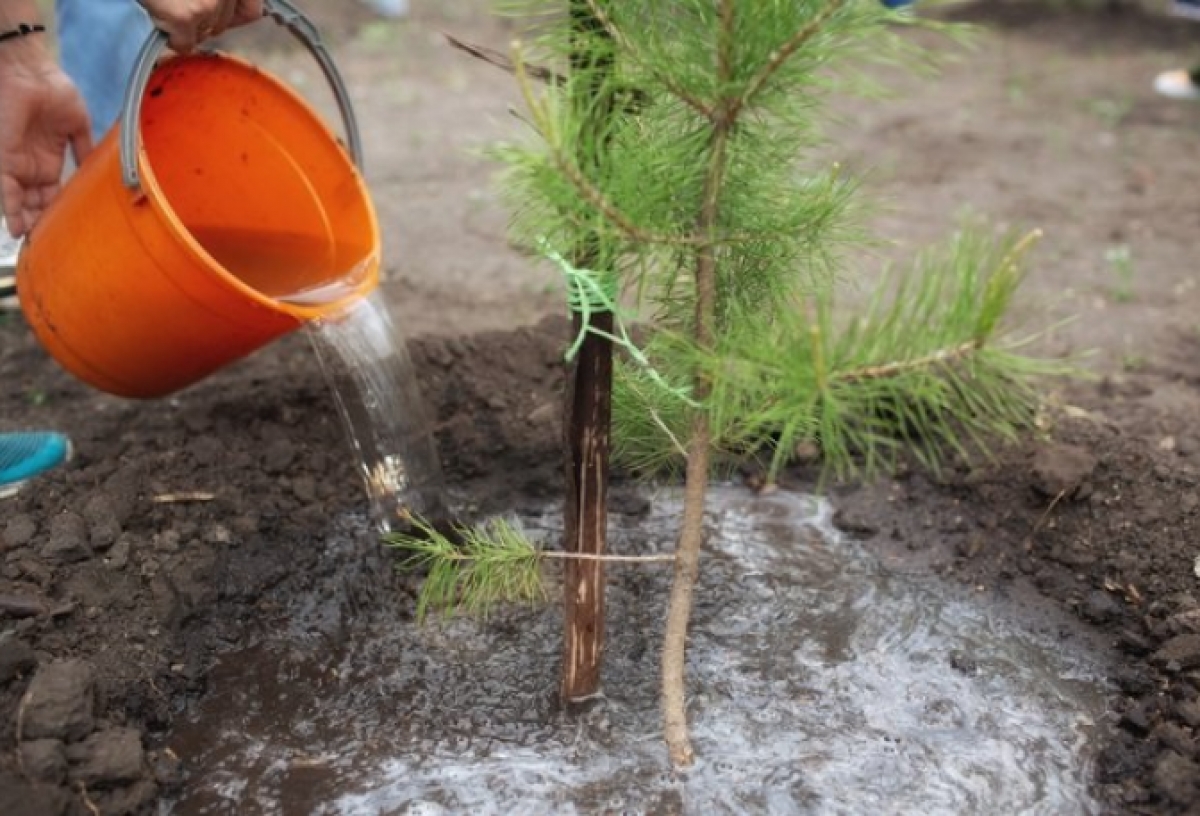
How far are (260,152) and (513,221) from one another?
975 mm

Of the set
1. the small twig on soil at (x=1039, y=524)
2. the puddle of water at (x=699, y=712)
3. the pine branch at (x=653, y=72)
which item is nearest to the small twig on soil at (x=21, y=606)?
the puddle of water at (x=699, y=712)

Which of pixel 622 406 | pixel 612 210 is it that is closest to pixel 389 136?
pixel 622 406

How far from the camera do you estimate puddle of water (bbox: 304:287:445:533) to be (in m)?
2.05

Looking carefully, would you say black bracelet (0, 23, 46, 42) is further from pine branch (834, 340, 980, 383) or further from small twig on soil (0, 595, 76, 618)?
pine branch (834, 340, 980, 383)

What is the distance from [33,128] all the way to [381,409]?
878 mm

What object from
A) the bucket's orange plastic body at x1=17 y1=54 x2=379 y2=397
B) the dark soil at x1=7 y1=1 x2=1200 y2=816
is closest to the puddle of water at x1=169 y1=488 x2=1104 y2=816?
the dark soil at x1=7 y1=1 x2=1200 y2=816

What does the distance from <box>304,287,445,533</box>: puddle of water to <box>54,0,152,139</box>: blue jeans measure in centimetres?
105

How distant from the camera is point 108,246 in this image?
188 cm

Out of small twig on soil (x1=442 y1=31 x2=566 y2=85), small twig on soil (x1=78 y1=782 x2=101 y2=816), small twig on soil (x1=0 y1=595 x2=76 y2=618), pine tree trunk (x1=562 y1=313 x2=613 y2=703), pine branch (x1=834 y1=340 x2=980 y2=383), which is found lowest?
small twig on soil (x1=78 y1=782 x2=101 y2=816)

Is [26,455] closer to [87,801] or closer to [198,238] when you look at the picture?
[198,238]

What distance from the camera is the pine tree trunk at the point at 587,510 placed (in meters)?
1.60

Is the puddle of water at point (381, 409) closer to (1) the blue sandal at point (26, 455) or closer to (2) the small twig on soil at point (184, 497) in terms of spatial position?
(2) the small twig on soil at point (184, 497)

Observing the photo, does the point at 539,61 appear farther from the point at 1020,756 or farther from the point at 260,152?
the point at 1020,756

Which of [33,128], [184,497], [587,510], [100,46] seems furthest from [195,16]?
[100,46]
